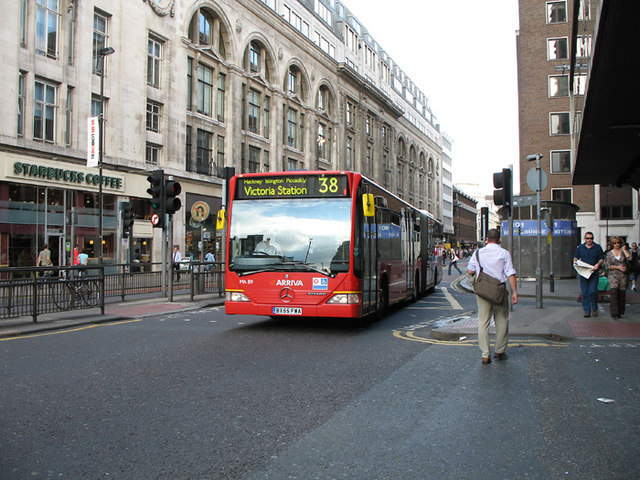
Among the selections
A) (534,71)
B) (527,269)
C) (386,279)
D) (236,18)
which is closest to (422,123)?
(534,71)

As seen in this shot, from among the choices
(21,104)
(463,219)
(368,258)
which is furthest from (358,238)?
(463,219)

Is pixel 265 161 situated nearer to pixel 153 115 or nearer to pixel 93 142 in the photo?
pixel 153 115

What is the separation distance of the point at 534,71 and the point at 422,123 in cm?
4916

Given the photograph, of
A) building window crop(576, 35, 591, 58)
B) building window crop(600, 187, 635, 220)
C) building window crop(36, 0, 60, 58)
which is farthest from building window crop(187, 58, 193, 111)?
building window crop(600, 187, 635, 220)

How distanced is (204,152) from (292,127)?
41.6ft

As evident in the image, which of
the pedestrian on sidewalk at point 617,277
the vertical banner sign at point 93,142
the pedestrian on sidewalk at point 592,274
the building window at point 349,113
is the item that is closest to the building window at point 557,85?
the building window at point 349,113

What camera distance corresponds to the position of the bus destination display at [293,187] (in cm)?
991

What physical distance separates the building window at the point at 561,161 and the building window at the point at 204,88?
88.8 feet

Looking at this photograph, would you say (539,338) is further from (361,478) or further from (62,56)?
(62,56)

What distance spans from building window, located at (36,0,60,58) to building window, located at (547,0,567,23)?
1451 inches

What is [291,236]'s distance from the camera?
Answer: 31.9 ft

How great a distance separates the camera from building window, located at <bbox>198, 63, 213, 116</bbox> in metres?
36.5

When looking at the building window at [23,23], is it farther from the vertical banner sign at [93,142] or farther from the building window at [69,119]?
the vertical banner sign at [93,142]

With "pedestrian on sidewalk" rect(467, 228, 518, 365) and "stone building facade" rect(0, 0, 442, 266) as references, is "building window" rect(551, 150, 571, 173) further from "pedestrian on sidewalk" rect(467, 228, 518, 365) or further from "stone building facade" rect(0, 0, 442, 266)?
"pedestrian on sidewalk" rect(467, 228, 518, 365)
